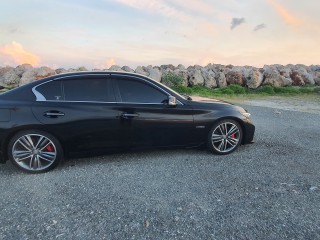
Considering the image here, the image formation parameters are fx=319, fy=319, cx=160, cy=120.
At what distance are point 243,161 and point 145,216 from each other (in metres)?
2.48

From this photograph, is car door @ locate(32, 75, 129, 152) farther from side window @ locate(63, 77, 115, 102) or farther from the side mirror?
the side mirror

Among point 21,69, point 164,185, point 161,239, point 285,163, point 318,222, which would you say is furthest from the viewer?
point 21,69

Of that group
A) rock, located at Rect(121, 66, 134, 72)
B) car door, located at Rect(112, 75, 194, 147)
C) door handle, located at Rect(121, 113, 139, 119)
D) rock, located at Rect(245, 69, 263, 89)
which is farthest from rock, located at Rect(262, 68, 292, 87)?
door handle, located at Rect(121, 113, 139, 119)

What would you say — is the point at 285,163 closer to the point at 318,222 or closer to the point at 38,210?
the point at 318,222

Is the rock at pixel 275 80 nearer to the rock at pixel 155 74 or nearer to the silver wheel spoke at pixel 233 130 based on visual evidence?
the rock at pixel 155 74

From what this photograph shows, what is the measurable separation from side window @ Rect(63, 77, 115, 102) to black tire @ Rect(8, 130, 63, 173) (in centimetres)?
77

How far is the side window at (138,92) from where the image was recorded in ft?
17.9

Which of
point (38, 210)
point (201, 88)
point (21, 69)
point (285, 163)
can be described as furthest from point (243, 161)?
point (21, 69)

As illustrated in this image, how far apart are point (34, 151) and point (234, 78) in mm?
16926

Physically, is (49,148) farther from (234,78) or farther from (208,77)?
(234,78)

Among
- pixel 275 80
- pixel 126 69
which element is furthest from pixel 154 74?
pixel 275 80

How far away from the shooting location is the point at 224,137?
5.89 metres

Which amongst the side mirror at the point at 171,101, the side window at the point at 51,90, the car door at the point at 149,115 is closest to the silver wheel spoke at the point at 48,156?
the side window at the point at 51,90

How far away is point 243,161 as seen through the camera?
18.1ft
